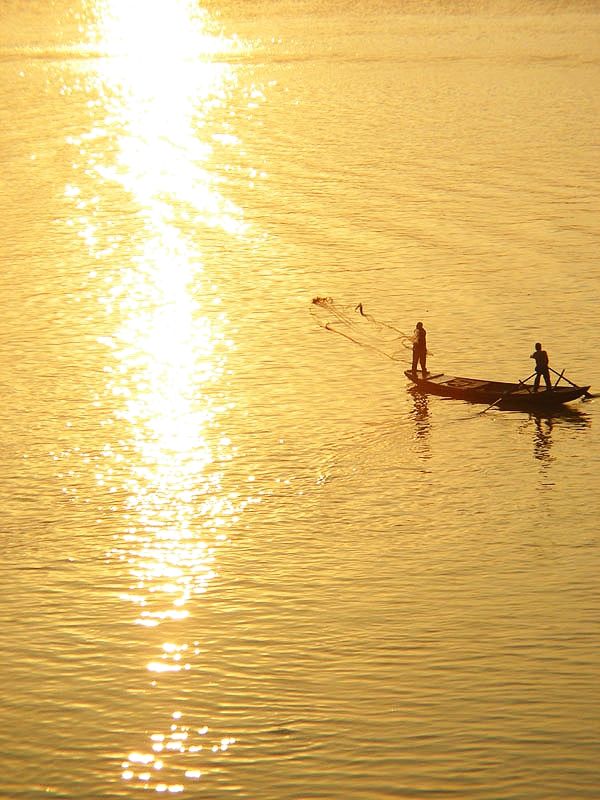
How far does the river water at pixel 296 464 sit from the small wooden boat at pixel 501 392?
0.71 m

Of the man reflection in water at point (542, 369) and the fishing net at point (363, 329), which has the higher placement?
the fishing net at point (363, 329)

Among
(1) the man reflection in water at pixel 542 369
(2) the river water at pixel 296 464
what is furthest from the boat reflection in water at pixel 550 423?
(1) the man reflection in water at pixel 542 369

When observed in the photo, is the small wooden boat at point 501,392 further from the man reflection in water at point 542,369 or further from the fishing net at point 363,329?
the fishing net at point 363,329

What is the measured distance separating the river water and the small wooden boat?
71cm

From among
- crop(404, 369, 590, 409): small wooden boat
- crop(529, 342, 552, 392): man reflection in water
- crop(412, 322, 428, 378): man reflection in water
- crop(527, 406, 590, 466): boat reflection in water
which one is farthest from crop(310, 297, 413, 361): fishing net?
crop(527, 406, 590, 466): boat reflection in water

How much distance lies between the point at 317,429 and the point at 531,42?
313 ft

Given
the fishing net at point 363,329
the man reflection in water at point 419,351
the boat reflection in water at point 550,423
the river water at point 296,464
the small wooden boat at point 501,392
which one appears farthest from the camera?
the fishing net at point 363,329

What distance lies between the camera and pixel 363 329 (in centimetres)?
5862

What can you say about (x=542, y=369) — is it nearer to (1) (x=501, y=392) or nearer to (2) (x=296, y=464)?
(1) (x=501, y=392)

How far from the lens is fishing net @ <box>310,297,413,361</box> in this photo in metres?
55.2

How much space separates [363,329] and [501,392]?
14.0 metres

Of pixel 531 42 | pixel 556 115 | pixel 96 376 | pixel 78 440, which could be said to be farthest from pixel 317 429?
pixel 531 42

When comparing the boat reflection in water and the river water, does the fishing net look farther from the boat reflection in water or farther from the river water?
the boat reflection in water

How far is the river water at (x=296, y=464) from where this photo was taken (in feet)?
83.2
